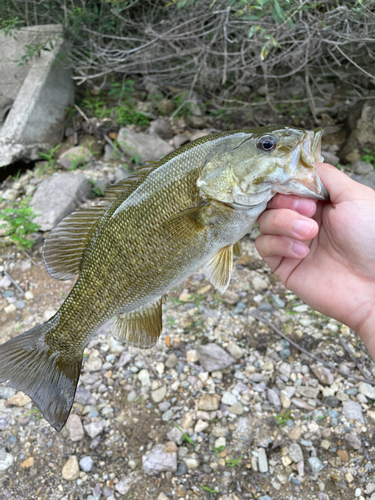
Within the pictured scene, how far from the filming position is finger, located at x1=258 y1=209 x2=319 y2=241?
5.94 feet

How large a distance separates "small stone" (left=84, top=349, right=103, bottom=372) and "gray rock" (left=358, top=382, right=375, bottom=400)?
6.92ft

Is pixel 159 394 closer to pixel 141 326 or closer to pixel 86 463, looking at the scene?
pixel 86 463

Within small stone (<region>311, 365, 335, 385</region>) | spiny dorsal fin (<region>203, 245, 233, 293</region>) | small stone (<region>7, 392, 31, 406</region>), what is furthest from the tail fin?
small stone (<region>311, 365, 335, 385</region>)

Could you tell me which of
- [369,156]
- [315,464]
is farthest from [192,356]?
[369,156]

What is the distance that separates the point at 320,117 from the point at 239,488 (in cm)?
511

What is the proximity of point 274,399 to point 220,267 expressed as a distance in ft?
5.09

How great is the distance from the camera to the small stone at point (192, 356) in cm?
317

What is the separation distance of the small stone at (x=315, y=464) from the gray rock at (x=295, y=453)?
7 centimetres

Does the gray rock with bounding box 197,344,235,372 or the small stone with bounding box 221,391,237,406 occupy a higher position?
the gray rock with bounding box 197,344,235,372

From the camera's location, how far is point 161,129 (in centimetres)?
551

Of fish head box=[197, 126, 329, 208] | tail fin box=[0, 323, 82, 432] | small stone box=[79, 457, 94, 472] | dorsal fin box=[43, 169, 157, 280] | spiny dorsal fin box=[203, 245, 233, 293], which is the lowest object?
small stone box=[79, 457, 94, 472]

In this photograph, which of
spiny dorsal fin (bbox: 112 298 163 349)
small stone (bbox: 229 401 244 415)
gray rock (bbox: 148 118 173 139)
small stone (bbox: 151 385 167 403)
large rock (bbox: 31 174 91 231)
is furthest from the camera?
gray rock (bbox: 148 118 173 139)

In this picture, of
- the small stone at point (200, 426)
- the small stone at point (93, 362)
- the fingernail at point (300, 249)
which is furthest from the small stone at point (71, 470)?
the fingernail at point (300, 249)

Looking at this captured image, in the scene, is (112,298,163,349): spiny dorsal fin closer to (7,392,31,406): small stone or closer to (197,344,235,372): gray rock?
(197,344,235,372): gray rock
